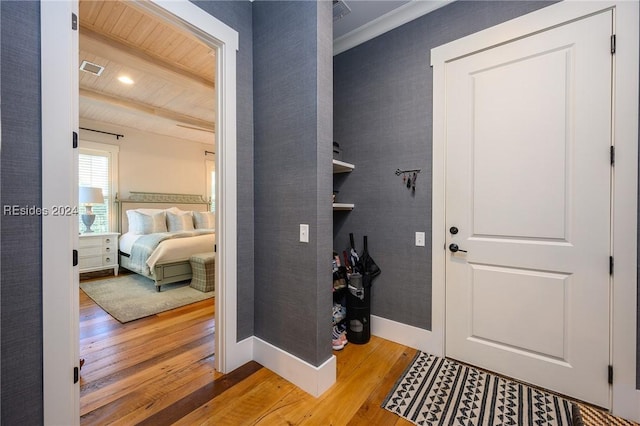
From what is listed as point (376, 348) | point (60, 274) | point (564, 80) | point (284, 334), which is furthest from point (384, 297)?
point (60, 274)

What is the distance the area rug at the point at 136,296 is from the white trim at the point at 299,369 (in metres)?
1.74

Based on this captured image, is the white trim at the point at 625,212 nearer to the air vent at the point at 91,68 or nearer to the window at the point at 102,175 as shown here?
the air vent at the point at 91,68

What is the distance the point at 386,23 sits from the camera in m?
2.27

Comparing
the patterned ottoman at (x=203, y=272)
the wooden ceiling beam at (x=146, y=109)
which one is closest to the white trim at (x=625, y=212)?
the patterned ottoman at (x=203, y=272)

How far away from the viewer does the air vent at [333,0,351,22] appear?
2.02 meters

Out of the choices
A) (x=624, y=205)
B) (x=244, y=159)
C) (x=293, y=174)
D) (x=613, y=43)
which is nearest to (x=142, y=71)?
(x=244, y=159)

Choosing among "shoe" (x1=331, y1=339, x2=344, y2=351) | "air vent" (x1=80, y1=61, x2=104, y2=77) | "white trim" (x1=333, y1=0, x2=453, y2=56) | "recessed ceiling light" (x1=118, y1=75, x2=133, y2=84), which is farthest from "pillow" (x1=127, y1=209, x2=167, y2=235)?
"white trim" (x1=333, y1=0, x2=453, y2=56)

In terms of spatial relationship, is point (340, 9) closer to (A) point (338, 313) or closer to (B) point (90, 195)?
(A) point (338, 313)

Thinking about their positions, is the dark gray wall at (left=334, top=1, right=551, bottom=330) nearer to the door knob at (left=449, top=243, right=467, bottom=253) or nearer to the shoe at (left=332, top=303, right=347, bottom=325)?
the door knob at (left=449, top=243, right=467, bottom=253)

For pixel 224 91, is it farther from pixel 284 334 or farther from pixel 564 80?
pixel 564 80

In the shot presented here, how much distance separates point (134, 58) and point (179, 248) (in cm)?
233

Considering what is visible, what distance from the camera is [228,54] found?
1.85 metres

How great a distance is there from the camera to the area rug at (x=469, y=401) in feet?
4.69

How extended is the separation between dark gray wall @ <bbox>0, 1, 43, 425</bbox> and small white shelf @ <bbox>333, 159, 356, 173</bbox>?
1.74 metres
